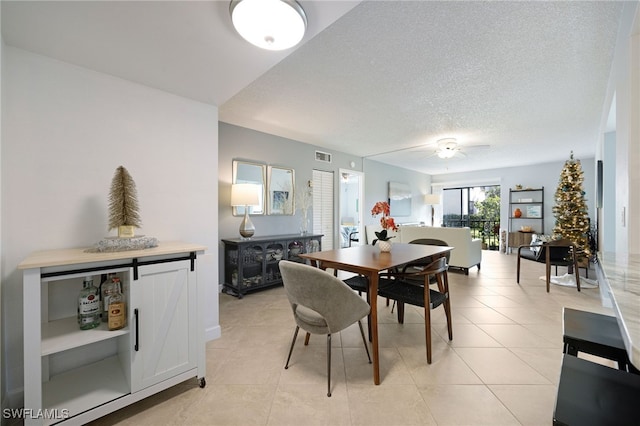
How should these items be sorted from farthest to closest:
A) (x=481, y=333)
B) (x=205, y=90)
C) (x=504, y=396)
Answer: (x=481, y=333) < (x=205, y=90) < (x=504, y=396)

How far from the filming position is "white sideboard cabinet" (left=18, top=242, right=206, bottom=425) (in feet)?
4.08

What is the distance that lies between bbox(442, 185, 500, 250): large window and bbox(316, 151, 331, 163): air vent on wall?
5698 millimetres

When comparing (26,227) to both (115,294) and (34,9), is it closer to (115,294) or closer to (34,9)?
(115,294)

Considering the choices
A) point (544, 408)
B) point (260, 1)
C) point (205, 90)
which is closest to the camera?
point (260, 1)

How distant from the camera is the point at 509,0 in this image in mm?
1646

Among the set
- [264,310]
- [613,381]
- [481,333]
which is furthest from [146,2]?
[481,333]

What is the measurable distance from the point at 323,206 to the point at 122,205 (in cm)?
387

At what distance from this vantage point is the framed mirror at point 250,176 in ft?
12.7

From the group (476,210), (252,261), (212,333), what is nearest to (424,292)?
(212,333)

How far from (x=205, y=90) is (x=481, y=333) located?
3.24 metres

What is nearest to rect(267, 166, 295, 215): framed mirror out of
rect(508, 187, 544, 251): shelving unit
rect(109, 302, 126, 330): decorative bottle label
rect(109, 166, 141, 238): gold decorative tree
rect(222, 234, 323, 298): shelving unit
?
rect(222, 234, 323, 298): shelving unit

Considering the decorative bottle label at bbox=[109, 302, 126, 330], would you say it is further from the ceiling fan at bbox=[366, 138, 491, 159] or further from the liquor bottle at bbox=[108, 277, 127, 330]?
the ceiling fan at bbox=[366, 138, 491, 159]

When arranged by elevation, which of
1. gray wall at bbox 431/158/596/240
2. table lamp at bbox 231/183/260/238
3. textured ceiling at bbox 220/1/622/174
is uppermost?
textured ceiling at bbox 220/1/622/174

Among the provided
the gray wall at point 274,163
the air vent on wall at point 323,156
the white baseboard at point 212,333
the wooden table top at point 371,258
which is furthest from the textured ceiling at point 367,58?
the white baseboard at point 212,333
